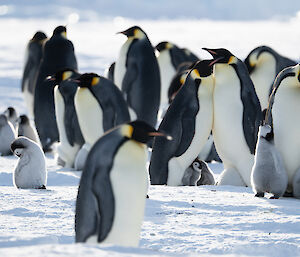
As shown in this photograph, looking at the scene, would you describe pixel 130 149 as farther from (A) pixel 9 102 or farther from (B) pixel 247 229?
(A) pixel 9 102

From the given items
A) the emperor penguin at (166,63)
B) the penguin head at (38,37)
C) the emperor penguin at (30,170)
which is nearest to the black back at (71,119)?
the emperor penguin at (30,170)

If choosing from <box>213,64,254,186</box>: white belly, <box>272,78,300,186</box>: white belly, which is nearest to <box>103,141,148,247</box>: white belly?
<box>272,78,300,186</box>: white belly

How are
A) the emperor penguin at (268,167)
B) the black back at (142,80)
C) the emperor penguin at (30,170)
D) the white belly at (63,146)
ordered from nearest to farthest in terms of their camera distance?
the emperor penguin at (268,167)
the emperor penguin at (30,170)
the white belly at (63,146)
the black back at (142,80)

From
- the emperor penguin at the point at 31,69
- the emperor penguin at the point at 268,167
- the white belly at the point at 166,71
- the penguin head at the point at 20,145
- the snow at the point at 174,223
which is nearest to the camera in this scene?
the snow at the point at 174,223

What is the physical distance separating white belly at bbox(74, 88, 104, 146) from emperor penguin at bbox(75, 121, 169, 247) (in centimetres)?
405

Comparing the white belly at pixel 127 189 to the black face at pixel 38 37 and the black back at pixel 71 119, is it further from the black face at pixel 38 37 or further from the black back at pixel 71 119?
the black face at pixel 38 37

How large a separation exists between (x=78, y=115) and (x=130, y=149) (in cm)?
430

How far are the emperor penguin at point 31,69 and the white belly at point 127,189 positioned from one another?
30.0ft

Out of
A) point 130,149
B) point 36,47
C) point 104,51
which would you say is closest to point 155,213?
point 130,149

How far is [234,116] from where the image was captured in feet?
21.2

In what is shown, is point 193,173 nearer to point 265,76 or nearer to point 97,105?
point 97,105

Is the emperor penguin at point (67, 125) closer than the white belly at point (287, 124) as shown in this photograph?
No

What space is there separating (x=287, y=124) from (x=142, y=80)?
4.29m

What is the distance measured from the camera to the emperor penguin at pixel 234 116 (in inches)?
254
